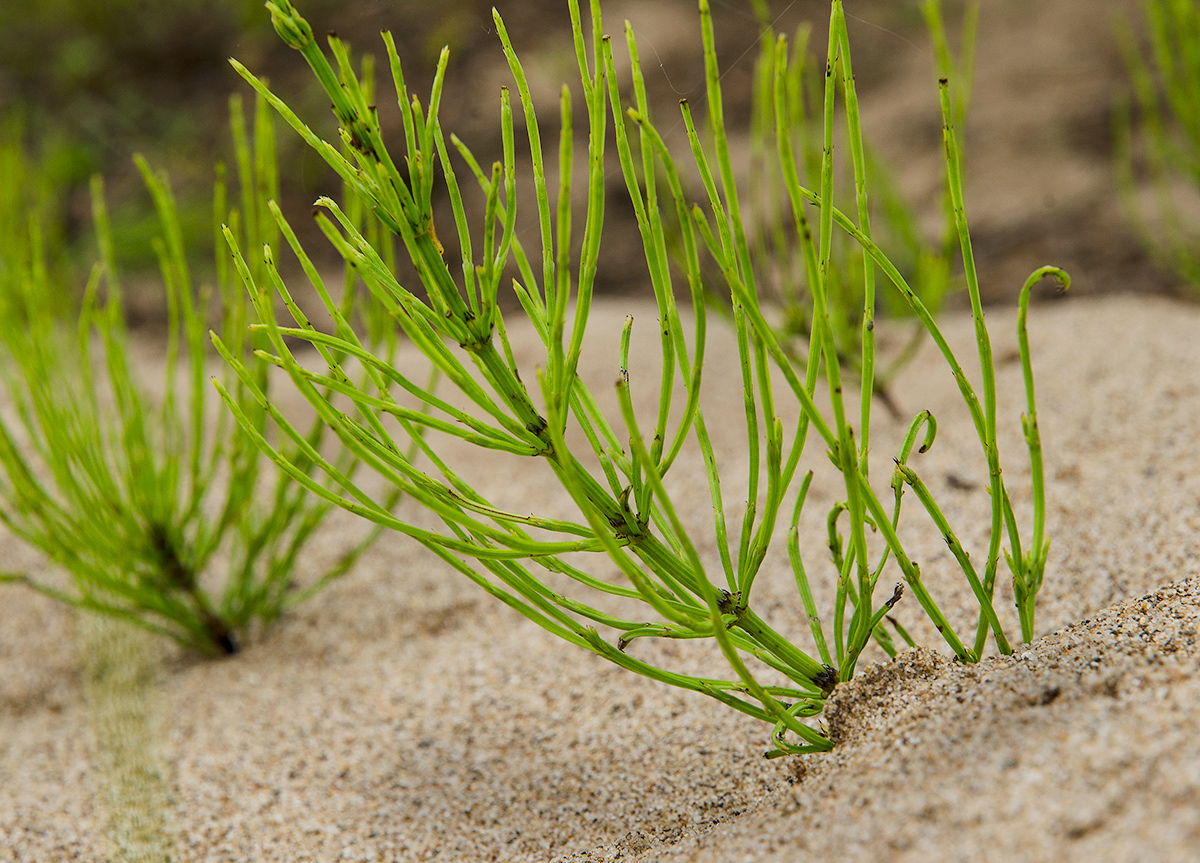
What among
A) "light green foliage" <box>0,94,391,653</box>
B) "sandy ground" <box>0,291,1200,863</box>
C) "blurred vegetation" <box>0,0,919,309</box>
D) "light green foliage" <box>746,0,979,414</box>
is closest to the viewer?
"sandy ground" <box>0,291,1200,863</box>

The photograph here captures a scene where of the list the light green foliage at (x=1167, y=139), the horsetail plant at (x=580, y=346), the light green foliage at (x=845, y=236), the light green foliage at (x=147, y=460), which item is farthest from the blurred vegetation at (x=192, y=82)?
the horsetail plant at (x=580, y=346)

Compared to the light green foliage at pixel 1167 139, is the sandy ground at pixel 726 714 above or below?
below

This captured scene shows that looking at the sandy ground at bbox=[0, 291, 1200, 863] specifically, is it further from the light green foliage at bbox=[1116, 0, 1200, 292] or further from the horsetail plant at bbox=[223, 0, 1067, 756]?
the light green foliage at bbox=[1116, 0, 1200, 292]

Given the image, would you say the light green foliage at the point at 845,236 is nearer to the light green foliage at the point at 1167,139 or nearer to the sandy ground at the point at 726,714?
the sandy ground at the point at 726,714

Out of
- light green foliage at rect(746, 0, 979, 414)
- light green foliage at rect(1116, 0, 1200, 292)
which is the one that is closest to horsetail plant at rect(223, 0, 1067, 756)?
light green foliage at rect(746, 0, 979, 414)

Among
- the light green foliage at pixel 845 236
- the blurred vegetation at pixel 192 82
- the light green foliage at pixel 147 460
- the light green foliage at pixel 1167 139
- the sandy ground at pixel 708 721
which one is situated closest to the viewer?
the sandy ground at pixel 708 721
